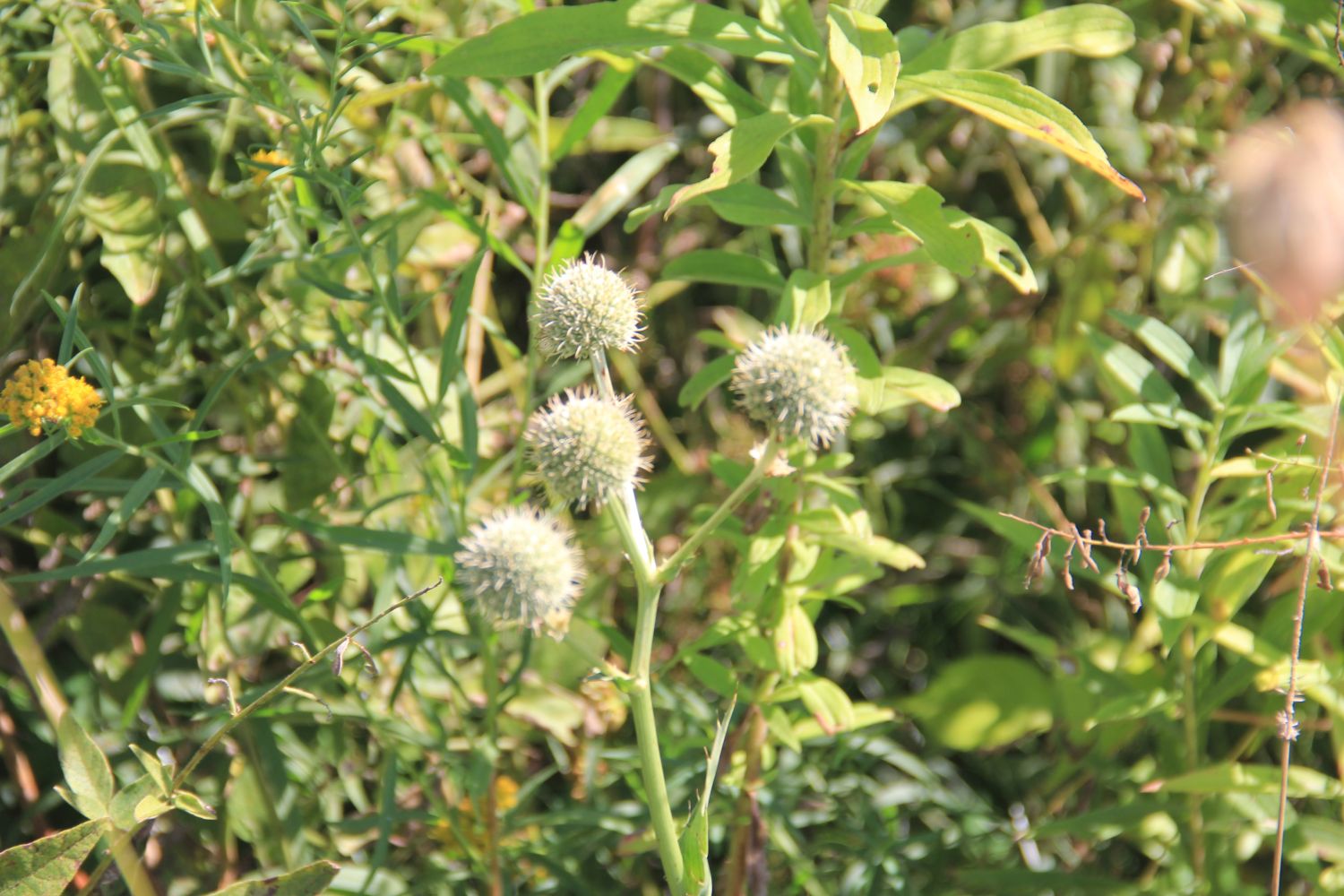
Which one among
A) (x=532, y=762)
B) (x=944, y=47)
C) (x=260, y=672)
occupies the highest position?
(x=944, y=47)

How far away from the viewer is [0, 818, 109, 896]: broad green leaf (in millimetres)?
1093

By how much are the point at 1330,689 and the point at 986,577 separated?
Result: 0.66 m

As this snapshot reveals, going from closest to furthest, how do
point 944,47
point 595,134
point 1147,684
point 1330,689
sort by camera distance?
point 944,47, point 1330,689, point 1147,684, point 595,134

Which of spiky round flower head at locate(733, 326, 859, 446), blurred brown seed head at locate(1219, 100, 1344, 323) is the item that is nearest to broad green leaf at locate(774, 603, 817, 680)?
spiky round flower head at locate(733, 326, 859, 446)

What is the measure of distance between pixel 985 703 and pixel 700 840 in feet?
Answer: 2.95

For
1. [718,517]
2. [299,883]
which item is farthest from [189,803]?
[718,517]

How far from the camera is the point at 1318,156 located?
1085mm

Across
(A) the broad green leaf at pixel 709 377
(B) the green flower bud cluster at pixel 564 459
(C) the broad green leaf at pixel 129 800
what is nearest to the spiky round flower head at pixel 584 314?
(B) the green flower bud cluster at pixel 564 459

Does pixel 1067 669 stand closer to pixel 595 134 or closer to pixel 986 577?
pixel 986 577

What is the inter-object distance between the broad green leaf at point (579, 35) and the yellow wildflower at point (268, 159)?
0.28 m

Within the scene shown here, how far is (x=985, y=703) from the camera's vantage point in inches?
70.2

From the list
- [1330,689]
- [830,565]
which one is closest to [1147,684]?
[1330,689]

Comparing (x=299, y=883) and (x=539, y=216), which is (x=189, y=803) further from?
(x=539, y=216)

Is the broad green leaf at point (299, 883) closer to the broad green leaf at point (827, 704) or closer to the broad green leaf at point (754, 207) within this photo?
the broad green leaf at point (827, 704)
